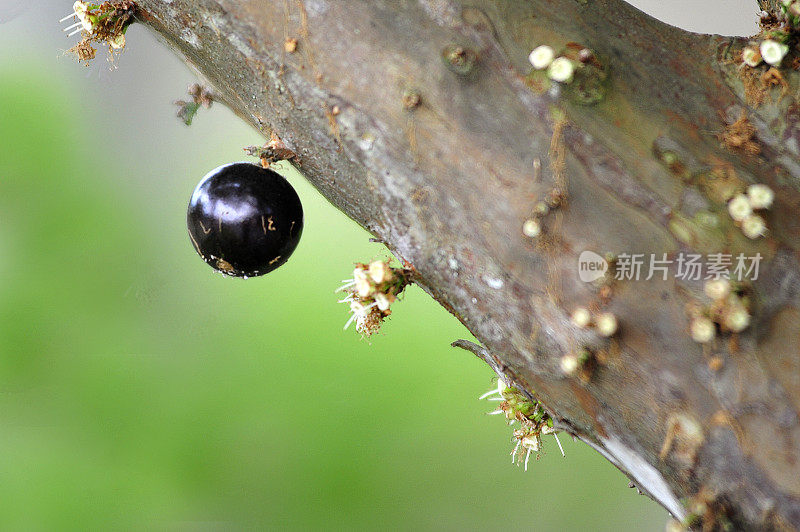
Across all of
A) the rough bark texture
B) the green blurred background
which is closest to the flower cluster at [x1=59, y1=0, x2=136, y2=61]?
the rough bark texture

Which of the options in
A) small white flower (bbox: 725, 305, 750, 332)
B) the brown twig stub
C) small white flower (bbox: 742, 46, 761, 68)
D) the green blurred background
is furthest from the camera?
the green blurred background

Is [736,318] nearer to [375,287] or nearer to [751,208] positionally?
[751,208]

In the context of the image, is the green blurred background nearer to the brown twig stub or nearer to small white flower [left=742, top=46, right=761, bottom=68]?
the brown twig stub

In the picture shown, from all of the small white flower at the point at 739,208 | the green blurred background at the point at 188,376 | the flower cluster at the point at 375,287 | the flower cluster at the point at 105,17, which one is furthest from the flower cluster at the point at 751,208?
the green blurred background at the point at 188,376

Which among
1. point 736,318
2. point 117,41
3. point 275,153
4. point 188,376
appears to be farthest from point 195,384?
point 736,318

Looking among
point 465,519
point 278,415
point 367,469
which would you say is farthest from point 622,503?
point 278,415
